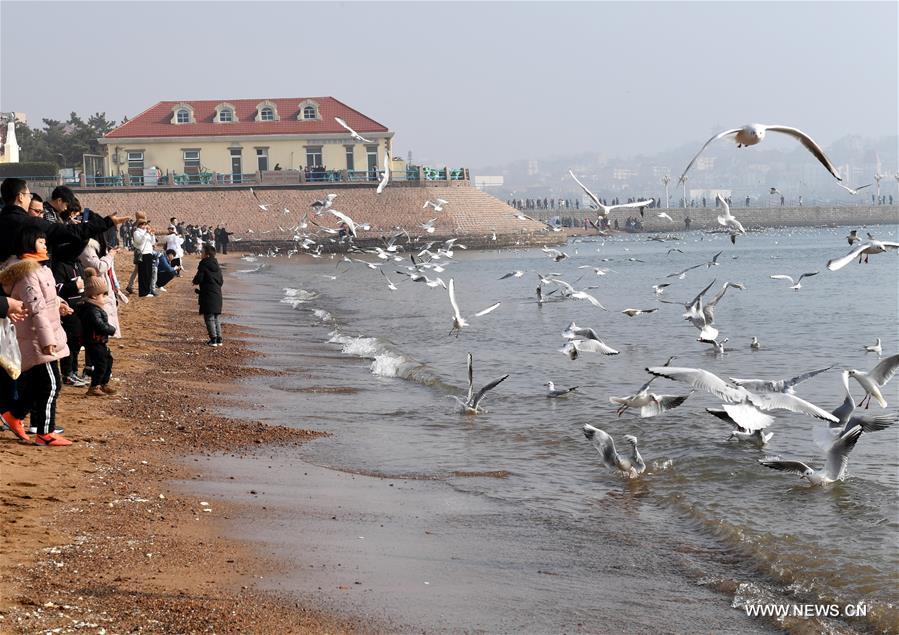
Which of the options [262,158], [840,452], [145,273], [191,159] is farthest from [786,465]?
[191,159]

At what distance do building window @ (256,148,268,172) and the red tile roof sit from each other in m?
1.22

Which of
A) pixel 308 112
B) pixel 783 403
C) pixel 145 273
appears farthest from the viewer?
pixel 308 112

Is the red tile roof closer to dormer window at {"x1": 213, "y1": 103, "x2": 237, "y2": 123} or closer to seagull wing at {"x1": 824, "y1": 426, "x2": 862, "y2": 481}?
dormer window at {"x1": 213, "y1": 103, "x2": 237, "y2": 123}

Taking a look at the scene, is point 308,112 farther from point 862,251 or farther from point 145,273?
point 862,251

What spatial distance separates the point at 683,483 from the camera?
366 inches

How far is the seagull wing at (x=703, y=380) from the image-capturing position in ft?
25.5

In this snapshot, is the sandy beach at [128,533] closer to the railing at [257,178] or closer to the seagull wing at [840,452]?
the seagull wing at [840,452]

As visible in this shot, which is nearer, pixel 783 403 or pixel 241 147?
pixel 783 403

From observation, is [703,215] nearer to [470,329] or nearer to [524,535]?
[470,329]

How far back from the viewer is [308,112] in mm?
78562

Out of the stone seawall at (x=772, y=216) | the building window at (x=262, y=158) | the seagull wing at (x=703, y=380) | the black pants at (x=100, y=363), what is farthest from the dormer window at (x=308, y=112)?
the seagull wing at (x=703, y=380)

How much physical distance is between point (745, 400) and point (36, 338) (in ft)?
18.3

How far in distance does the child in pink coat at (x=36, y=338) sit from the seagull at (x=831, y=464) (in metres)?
5.35

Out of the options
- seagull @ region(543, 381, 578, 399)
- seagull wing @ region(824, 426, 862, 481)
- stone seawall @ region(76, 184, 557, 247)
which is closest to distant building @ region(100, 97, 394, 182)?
stone seawall @ region(76, 184, 557, 247)
